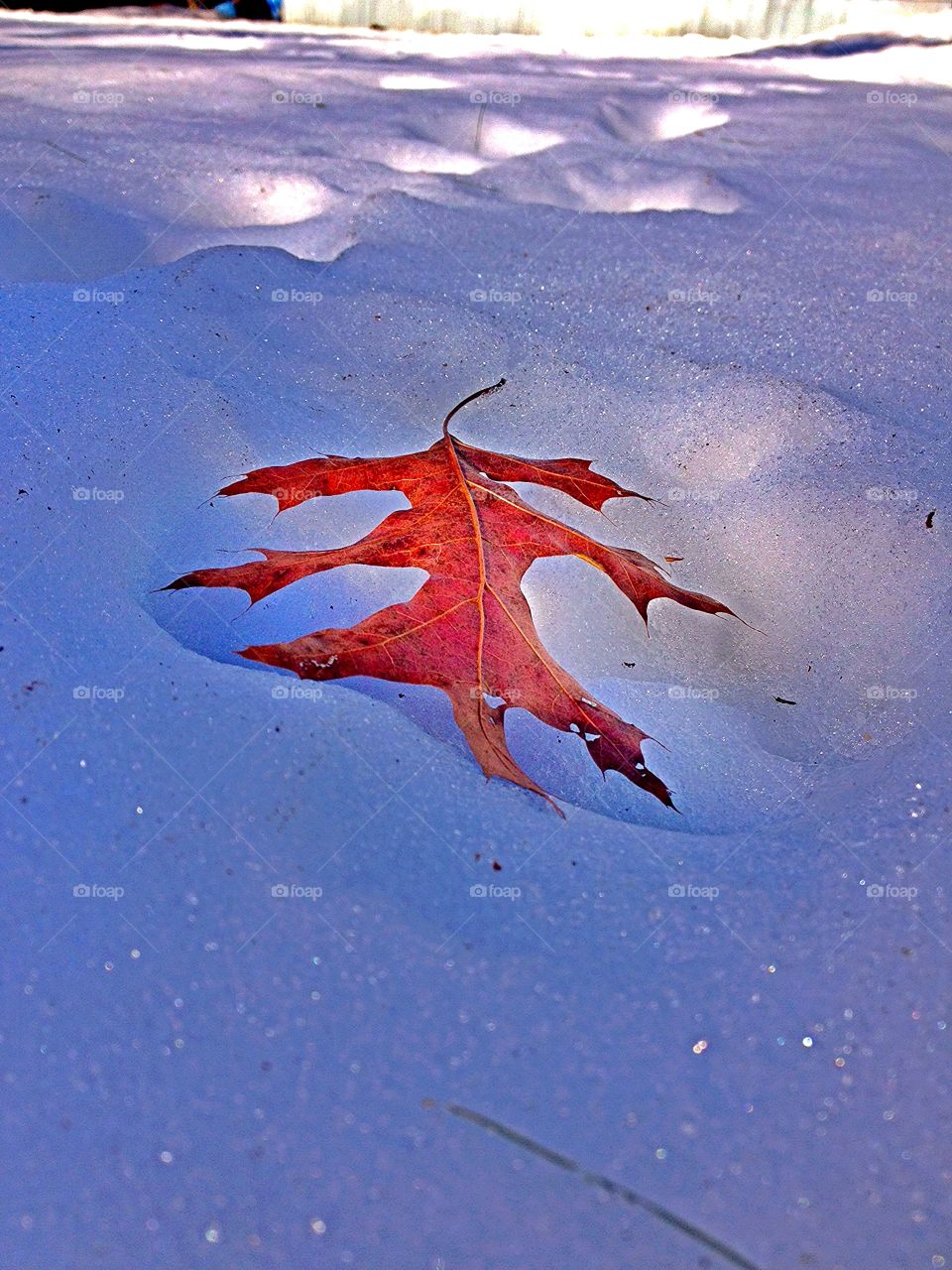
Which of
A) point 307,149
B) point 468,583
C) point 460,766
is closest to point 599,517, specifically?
point 468,583

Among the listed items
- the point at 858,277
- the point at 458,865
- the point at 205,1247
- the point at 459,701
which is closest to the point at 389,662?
the point at 459,701

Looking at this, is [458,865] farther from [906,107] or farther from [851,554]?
[906,107]

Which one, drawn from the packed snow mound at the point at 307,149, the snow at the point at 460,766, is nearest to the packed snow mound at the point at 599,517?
the snow at the point at 460,766

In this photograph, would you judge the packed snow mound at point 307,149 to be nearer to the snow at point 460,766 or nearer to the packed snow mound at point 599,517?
the snow at point 460,766

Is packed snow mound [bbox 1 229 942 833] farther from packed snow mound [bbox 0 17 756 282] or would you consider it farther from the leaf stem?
packed snow mound [bbox 0 17 756 282]

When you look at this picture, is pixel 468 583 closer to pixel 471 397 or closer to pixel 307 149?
pixel 471 397

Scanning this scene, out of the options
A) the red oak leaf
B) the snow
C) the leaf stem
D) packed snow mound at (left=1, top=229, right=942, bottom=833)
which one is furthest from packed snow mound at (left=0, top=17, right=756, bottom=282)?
the red oak leaf
